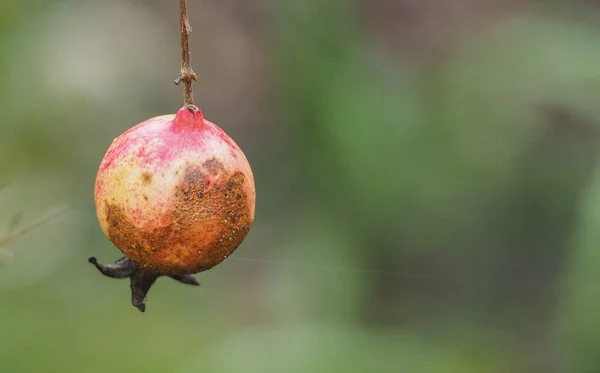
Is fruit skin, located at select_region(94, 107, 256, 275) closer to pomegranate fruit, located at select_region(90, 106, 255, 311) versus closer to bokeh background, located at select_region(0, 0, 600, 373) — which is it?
pomegranate fruit, located at select_region(90, 106, 255, 311)

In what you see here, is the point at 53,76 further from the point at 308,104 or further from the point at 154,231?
the point at 154,231

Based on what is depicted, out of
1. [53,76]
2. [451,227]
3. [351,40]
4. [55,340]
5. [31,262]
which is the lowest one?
[55,340]

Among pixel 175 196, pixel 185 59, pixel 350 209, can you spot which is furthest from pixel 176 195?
pixel 350 209

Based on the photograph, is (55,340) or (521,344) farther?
(521,344)

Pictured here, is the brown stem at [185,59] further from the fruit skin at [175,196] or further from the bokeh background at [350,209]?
the bokeh background at [350,209]

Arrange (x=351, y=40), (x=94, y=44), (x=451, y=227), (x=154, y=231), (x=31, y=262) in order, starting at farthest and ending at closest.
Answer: (x=94, y=44) → (x=451, y=227) → (x=351, y=40) → (x=31, y=262) → (x=154, y=231)

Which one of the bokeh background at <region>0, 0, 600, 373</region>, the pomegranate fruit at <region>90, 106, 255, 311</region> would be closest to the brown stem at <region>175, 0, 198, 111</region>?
the pomegranate fruit at <region>90, 106, 255, 311</region>

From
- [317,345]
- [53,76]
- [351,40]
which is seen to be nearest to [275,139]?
[351,40]
